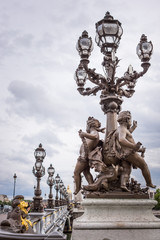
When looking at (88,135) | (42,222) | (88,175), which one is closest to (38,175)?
(42,222)

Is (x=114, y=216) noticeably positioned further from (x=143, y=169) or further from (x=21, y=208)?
(x=21, y=208)

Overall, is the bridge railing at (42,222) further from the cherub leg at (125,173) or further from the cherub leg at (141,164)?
the cherub leg at (141,164)

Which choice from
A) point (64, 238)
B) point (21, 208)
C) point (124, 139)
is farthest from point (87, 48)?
point (64, 238)

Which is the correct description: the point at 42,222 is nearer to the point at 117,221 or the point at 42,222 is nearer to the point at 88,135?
the point at 88,135

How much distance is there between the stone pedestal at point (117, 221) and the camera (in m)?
5.64

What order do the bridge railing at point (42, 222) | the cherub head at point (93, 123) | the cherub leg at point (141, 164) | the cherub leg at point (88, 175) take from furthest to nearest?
the bridge railing at point (42, 222) < the cherub head at point (93, 123) < the cherub leg at point (88, 175) < the cherub leg at point (141, 164)

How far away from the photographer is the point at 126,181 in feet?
21.9

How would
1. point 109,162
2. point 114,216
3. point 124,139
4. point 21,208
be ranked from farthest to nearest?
point 109,162
point 124,139
point 114,216
point 21,208

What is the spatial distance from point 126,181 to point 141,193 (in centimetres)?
45

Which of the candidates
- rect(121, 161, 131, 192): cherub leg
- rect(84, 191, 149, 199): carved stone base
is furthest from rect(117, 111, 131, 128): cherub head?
rect(84, 191, 149, 199): carved stone base

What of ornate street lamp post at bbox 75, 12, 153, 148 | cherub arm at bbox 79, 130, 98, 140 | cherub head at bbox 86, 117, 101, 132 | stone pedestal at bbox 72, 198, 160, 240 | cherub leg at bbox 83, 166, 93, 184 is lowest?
stone pedestal at bbox 72, 198, 160, 240

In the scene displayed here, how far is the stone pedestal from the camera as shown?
5645mm

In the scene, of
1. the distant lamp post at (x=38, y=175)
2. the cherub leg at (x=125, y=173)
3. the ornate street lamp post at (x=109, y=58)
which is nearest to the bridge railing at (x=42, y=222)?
the distant lamp post at (x=38, y=175)

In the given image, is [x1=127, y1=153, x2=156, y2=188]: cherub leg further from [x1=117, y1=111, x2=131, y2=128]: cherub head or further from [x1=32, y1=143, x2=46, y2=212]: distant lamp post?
[x1=32, y1=143, x2=46, y2=212]: distant lamp post
